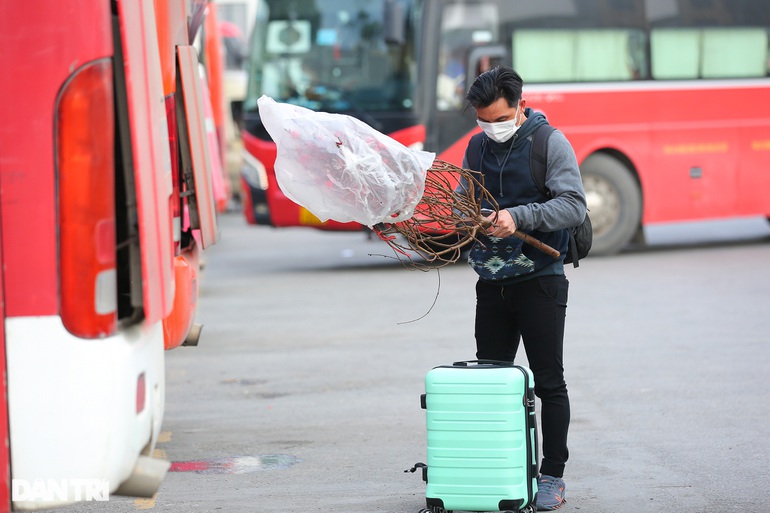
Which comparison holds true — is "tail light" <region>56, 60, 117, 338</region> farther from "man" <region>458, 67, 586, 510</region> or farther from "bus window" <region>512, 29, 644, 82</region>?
"bus window" <region>512, 29, 644, 82</region>

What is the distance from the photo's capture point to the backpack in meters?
5.03

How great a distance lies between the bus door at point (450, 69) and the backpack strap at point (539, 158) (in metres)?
9.17

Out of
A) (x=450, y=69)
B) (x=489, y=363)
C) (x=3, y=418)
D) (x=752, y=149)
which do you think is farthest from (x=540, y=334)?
(x=752, y=149)

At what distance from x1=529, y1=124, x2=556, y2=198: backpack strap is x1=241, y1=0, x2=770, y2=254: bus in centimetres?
907

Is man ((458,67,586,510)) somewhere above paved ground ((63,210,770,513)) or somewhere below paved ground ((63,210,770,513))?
above

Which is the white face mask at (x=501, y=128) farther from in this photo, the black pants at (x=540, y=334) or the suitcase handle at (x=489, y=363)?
the suitcase handle at (x=489, y=363)

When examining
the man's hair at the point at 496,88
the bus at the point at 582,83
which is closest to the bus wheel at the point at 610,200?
the bus at the point at 582,83

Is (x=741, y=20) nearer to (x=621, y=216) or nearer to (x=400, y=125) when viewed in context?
(x=621, y=216)

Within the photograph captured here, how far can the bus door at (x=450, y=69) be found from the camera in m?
14.2

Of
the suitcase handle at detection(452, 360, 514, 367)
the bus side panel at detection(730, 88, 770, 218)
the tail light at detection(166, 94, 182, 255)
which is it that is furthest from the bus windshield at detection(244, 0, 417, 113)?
the suitcase handle at detection(452, 360, 514, 367)

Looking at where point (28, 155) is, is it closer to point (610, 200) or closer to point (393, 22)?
point (393, 22)

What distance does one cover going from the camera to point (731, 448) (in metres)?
6.09

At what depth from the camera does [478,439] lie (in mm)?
4781

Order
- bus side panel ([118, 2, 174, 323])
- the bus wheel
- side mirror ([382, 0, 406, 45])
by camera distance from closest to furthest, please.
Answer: bus side panel ([118, 2, 174, 323])
side mirror ([382, 0, 406, 45])
the bus wheel
